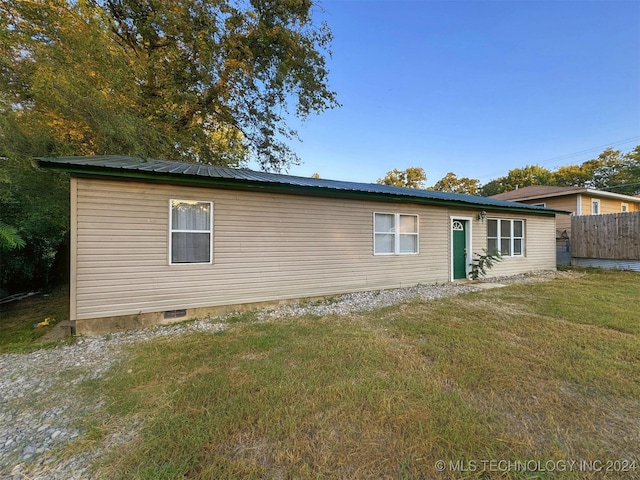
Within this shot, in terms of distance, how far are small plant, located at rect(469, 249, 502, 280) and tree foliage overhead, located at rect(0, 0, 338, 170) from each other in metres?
8.40

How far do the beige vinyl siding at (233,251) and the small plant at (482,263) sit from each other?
165 cm

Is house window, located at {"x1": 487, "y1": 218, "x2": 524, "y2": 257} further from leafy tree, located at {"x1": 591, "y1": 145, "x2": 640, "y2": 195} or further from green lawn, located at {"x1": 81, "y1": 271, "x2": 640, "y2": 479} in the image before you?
leafy tree, located at {"x1": 591, "y1": 145, "x2": 640, "y2": 195}

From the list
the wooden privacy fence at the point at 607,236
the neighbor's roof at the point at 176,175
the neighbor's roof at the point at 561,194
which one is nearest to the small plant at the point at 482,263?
the neighbor's roof at the point at 176,175

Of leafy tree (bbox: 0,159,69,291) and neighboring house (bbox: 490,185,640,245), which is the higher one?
neighboring house (bbox: 490,185,640,245)

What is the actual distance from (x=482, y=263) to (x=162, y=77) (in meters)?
12.5

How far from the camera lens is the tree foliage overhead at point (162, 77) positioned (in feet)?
20.6

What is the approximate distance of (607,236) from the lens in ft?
37.3

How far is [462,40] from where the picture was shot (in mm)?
9891

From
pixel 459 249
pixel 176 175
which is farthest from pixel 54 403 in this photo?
pixel 459 249

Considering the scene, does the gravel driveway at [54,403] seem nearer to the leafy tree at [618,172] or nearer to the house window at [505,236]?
the house window at [505,236]

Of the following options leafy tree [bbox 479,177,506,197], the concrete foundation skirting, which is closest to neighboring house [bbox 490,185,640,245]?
the concrete foundation skirting

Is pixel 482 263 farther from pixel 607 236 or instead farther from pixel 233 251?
pixel 233 251

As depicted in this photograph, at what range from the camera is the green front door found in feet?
29.1

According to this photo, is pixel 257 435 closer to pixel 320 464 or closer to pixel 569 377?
pixel 320 464
